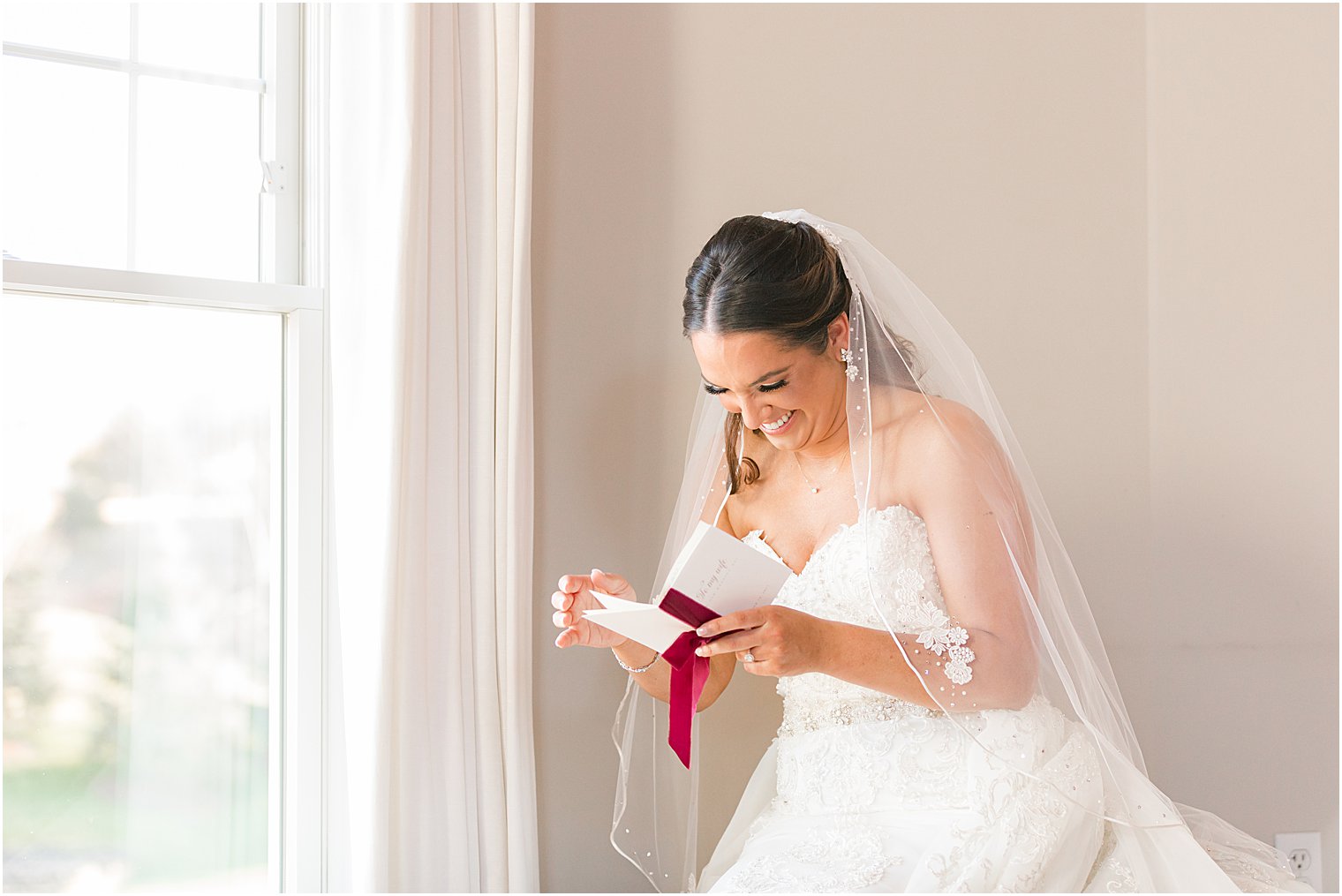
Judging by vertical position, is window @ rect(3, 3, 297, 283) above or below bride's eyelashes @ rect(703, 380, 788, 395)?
above

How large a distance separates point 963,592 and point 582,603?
2.07 feet

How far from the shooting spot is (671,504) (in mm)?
2295

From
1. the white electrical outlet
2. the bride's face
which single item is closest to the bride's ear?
the bride's face

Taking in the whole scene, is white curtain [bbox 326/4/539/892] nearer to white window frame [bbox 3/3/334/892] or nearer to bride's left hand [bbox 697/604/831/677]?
white window frame [bbox 3/3/334/892]

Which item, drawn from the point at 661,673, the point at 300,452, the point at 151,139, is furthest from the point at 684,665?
the point at 151,139

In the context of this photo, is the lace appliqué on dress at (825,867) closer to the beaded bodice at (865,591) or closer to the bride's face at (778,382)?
the beaded bodice at (865,591)

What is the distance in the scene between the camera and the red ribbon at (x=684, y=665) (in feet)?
4.93

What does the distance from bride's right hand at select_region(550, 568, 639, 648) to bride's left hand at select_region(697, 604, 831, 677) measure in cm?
32

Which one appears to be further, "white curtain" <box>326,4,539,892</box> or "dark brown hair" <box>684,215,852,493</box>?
"white curtain" <box>326,4,539,892</box>

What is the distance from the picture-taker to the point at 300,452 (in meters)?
2.04

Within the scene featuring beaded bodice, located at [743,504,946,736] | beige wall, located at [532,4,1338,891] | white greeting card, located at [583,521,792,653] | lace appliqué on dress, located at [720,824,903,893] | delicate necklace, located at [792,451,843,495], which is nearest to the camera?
white greeting card, located at [583,521,792,653]

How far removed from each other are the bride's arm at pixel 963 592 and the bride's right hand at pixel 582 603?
0.39 metres

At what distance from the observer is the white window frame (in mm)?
2016

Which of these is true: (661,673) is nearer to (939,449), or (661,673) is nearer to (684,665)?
(684,665)
